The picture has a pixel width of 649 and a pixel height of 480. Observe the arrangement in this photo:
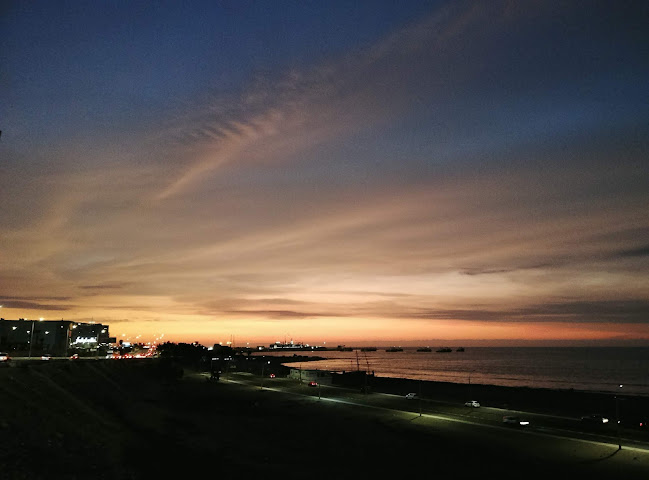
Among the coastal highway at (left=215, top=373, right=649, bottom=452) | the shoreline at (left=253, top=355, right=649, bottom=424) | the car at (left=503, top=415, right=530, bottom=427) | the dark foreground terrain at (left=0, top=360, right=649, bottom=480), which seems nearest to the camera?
the dark foreground terrain at (left=0, top=360, right=649, bottom=480)

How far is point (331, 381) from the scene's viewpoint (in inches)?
4013

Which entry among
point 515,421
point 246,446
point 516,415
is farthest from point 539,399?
point 246,446

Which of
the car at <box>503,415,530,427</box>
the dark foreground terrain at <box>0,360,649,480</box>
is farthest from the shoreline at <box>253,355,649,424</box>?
the dark foreground terrain at <box>0,360,649,480</box>

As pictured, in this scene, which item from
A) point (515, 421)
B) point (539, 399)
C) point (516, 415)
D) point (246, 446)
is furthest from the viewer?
point (539, 399)

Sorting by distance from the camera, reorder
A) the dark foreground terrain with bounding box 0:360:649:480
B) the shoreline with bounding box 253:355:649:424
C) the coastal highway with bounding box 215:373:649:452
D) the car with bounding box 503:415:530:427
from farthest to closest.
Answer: the shoreline with bounding box 253:355:649:424 → the car with bounding box 503:415:530:427 → the coastal highway with bounding box 215:373:649:452 → the dark foreground terrain with bounding box 0:360:649:480

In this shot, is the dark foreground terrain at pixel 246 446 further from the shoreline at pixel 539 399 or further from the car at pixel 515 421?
the shoreline at pixel 539 399

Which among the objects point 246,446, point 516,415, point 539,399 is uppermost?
point 246,446

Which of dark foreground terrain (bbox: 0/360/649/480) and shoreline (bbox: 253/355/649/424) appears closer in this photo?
dark foreground terrain (bbox: 0/360/649/480)

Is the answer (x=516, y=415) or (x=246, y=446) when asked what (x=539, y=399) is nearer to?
(x=516, y=415)

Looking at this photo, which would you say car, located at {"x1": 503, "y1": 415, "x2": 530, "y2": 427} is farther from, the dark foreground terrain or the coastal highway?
the dark foreground terrain

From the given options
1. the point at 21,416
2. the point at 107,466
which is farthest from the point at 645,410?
the point at 21,416

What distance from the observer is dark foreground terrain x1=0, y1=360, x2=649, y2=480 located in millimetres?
26031

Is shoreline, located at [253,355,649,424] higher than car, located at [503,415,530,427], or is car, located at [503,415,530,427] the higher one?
car, located at [503,415,530,427]

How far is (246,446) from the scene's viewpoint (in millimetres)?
35094
